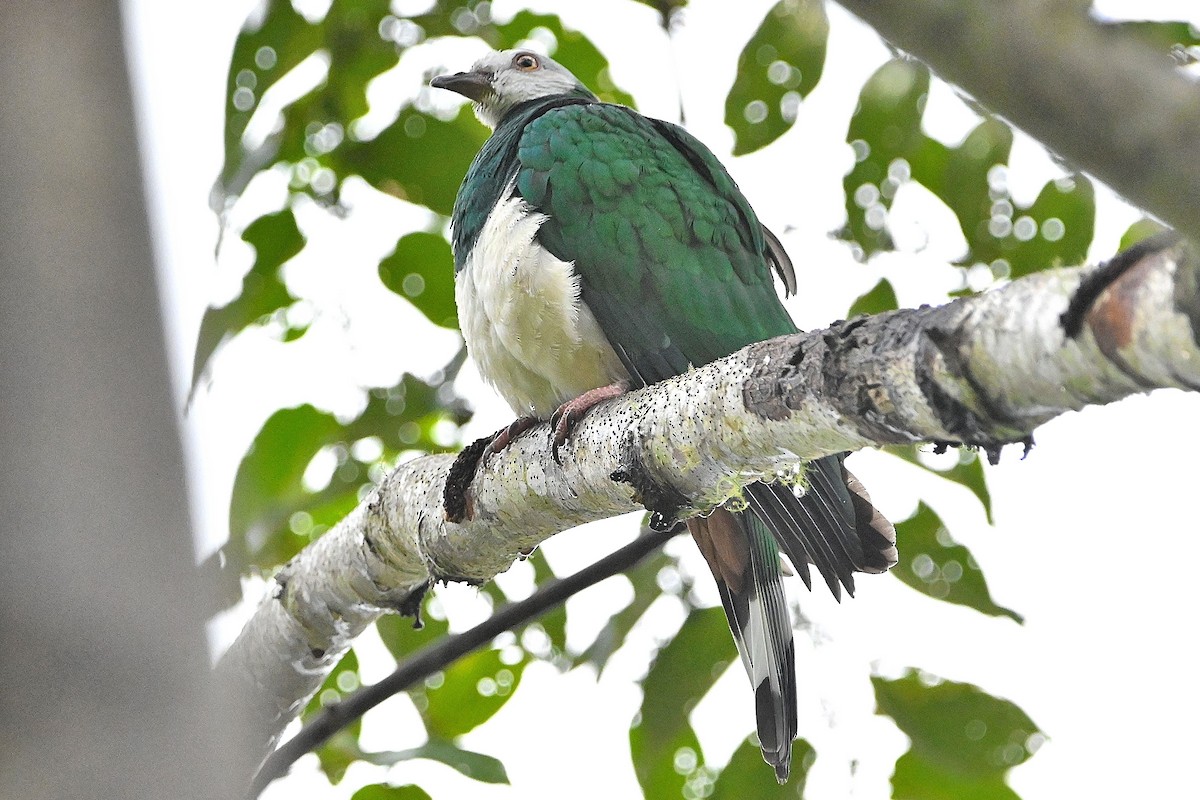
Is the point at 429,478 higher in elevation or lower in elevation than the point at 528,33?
lower

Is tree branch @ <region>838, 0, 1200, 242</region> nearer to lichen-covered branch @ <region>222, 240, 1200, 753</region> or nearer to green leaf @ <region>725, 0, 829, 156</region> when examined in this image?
lichen-covered branch @ <region>222, 240, 1200, 753</region>

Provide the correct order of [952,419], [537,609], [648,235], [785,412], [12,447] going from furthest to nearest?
[648,235], [537,609], [785,412], [952,419], [12,447]

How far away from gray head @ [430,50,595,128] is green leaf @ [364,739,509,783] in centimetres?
195

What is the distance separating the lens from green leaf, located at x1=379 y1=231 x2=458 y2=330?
305cm

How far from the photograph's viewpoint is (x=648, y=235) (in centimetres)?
265

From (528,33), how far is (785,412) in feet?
6.06

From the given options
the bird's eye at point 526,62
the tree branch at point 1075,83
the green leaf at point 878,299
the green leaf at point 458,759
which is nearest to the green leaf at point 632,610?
the green leaf at point 458,759

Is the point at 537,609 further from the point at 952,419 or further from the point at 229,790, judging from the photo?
the point at 229,790

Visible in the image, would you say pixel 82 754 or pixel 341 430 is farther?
pixel 341 430

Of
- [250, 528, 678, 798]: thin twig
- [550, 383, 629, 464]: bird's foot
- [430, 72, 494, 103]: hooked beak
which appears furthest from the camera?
[430, 72, 494, 103]: hooked beak

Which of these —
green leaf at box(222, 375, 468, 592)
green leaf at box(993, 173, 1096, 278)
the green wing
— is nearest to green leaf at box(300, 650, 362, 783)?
green leaf at box(222, 375, 468, 592)

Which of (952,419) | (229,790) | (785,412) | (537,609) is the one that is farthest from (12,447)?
(537,609)

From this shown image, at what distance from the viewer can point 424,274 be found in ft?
10.1

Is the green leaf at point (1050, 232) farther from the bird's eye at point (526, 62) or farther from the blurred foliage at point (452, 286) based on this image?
the bird's eye at point (526, 62)
